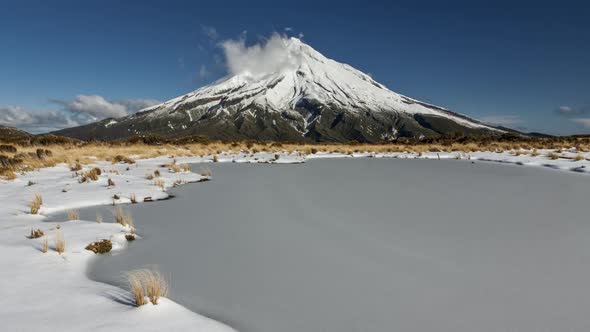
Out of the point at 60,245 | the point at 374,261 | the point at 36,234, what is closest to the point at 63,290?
the point at 60,245

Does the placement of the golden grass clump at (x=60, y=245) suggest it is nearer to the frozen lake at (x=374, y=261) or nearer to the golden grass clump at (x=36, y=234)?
the frozen lake at (x=374, y=261)

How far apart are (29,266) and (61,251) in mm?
531

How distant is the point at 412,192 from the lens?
10.2m

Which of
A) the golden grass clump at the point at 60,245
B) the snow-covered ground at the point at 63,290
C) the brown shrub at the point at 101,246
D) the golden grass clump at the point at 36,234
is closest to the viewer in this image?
the snow-covered ground at the point at 63,290

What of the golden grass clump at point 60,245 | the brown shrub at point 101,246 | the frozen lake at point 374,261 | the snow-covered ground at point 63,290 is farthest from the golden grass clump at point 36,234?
the frozen lake at point 374,261

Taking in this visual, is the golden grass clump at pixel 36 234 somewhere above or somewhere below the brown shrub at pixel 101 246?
above

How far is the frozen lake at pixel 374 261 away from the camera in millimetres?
3275

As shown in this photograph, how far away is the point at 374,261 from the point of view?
4.68 m

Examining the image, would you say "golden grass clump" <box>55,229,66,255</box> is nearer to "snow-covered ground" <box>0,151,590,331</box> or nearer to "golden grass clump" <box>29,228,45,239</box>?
"snow-covered ground" <box>0,151,590,331</box>

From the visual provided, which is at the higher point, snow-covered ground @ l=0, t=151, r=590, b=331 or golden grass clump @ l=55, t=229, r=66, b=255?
golden grass clump @ l=55, t=229, r=66, b=255

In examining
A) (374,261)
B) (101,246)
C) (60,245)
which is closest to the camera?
(374,261)

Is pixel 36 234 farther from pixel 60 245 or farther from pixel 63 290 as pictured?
pixel 63 290

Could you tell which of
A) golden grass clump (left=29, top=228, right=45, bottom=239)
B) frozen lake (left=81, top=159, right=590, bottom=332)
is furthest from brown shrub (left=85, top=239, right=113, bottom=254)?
golden grass clump (left=29, top=228, right=45, bottom=239)

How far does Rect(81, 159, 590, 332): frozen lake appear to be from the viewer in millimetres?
3275
